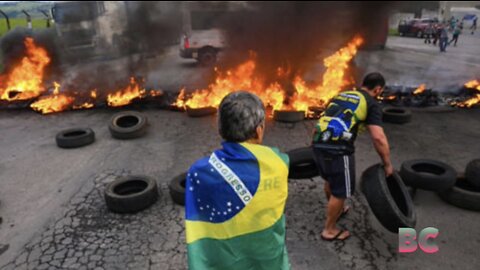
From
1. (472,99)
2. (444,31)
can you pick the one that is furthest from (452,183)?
(444,31)

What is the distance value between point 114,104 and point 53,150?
9.60 ft

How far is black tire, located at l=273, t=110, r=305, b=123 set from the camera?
27.4 ft

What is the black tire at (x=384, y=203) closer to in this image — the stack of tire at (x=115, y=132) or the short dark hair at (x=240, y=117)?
the short dark hair at (x=240, y=117)

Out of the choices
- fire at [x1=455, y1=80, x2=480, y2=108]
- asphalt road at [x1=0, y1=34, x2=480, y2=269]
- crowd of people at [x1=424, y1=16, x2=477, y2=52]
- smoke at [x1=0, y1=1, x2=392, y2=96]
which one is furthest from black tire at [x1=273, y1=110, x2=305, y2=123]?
crowd of people at [x1=424, y1=16, x2=477, y2=52]

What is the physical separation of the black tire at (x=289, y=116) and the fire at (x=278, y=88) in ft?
2.05

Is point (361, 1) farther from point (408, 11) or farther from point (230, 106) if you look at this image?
point (230, 106)

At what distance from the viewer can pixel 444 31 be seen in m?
15.1

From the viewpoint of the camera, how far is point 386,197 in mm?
3994

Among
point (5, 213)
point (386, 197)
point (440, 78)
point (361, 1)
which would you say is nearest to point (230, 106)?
point (386, 197)

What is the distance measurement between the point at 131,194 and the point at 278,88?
601 cm

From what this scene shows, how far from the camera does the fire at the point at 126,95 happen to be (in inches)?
394

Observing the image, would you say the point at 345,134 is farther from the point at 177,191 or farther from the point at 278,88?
the point at 278,88

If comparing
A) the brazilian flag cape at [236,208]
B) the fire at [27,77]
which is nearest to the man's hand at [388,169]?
the brazilian flag cape at [236,208]

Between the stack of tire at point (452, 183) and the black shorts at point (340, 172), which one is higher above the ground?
the black shorts at point (340, 172)
